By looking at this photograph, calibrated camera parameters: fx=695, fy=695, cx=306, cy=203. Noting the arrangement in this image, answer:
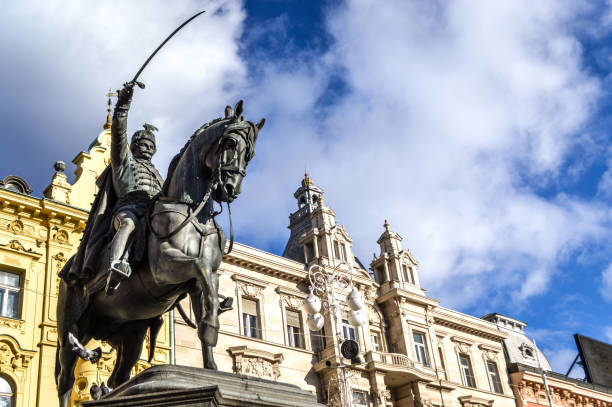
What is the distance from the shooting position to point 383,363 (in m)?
28.7

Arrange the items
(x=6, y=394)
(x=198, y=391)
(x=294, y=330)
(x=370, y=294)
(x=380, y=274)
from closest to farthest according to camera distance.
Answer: (x=198, y=391)
(x=6, y=394)
(x=294, y=330)
(x=370, y=294)
(x=380, y=274)

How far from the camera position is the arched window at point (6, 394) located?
1864 centimetres

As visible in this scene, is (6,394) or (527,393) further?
(527,393)

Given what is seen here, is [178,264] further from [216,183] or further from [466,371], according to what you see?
[466,371]

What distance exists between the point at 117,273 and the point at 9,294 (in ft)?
52.9

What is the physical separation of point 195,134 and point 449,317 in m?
30.7

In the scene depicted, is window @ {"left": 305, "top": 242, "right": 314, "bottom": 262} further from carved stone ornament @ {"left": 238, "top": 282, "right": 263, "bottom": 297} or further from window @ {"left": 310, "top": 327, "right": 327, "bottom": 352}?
carved stone ornament @ {"left": 238, "top": 282, "right": 263, "bottom": 297}

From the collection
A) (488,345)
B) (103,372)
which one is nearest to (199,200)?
(103,372)

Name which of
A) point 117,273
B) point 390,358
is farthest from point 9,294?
point 117,273

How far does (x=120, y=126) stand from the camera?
269 inches

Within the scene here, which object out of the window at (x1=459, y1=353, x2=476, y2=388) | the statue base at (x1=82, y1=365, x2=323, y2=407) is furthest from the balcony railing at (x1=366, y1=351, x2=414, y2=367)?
the statue base at (x1=82, y1=365, x2=323, y2=407)

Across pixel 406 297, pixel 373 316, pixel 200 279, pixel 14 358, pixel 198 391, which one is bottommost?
pixel 198 391

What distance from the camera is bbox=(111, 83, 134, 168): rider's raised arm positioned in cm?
682

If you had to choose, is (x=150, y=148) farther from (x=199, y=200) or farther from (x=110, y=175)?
(x=199, y=200)
